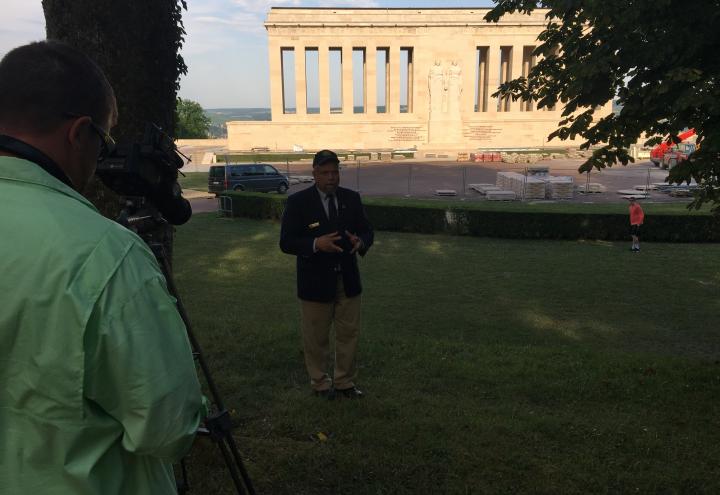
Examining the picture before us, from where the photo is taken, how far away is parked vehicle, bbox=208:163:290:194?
2734 cm

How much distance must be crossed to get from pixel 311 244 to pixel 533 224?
1456cm

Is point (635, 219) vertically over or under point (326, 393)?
over

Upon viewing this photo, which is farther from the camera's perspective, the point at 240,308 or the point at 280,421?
the point at 240,308

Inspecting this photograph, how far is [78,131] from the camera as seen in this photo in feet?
4.60

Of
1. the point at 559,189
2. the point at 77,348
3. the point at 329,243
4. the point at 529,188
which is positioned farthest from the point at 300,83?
the point at 77,348

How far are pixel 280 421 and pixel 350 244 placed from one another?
4.98 feet

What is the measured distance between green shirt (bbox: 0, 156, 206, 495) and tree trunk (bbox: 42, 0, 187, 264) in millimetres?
2481

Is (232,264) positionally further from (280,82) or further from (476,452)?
(280,82)

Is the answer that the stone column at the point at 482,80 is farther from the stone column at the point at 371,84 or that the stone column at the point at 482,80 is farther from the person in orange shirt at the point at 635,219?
the person in orange shirt at the point at 635,219

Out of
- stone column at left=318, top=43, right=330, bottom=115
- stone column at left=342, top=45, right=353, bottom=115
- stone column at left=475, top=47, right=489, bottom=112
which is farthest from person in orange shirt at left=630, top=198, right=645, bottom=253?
stone column at left=475, top=47, right=489, bottom=112

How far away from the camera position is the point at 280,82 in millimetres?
63156

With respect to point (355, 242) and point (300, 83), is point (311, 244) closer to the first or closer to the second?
point (355, 242)

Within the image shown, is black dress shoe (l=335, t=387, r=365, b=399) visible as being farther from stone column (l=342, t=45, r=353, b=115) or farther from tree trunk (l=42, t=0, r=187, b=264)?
stone column (l=342, t=45, r=353, b=115)

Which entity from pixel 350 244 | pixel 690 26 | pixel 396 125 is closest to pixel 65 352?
pixel 350 244
